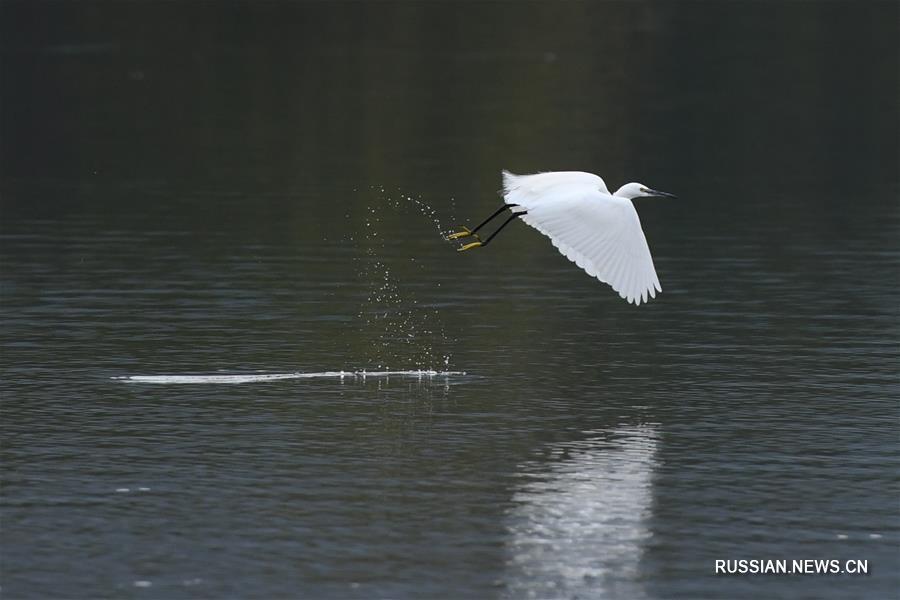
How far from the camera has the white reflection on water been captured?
51.8 ft

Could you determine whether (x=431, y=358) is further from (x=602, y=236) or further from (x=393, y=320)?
(x=602, y=236)

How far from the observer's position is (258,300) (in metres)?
30.1

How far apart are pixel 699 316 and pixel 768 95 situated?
43682mm

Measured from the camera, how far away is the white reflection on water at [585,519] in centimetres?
1578

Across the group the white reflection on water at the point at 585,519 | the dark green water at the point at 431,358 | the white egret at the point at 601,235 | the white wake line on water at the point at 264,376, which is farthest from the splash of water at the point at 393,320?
the white egret at the point at 601,235

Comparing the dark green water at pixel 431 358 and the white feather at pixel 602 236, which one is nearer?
the dark green water at pixel 431 358

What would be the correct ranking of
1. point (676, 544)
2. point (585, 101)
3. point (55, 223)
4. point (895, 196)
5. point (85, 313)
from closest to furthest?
1. point (676, 544)
2. point (85, 313)
3. point (55, 223)
4. point (895, 196)
5. point (585, 101)

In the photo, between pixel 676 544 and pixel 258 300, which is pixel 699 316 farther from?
pixel 676 544

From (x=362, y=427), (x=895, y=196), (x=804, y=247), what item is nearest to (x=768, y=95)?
(x=895, y=196)

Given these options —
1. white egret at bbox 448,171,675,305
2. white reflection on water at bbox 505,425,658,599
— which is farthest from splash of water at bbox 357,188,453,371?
white egret at bbox 448,171,675,305

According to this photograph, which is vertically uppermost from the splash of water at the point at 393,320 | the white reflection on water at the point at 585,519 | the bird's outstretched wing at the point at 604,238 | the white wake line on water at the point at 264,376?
the bird's outstretched wing at the point at 604,238

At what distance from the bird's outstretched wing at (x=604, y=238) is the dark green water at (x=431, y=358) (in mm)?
1867

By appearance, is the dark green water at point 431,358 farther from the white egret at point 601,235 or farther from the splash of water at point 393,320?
the white egret at point 601,235

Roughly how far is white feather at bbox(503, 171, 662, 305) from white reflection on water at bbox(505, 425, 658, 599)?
174cm
